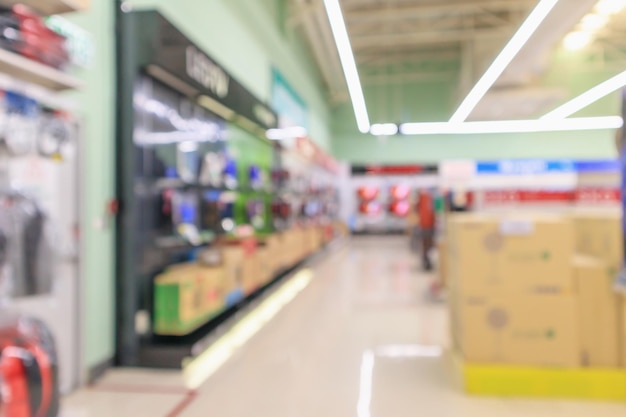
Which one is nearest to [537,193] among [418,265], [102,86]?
[418,265]

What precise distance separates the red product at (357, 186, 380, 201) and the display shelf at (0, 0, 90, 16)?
1473 cm

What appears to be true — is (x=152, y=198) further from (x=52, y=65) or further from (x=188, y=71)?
(x=52, y=65)

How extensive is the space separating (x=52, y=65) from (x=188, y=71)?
148cm

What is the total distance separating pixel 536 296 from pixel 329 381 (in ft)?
4.82

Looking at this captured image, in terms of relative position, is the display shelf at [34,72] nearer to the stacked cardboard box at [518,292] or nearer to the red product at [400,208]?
the stacked cardboard box at [518,292]

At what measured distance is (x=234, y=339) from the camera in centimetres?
433

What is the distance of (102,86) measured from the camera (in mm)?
3375

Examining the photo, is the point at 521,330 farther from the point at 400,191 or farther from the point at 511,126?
the point at 400,191

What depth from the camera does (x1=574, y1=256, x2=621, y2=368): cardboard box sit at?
2891 mm

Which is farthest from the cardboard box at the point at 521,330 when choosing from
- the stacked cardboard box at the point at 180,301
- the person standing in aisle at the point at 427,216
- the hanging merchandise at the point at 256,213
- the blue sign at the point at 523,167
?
the blue sign at the point at 523,167

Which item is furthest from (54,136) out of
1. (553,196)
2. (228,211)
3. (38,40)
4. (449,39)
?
(449,39)

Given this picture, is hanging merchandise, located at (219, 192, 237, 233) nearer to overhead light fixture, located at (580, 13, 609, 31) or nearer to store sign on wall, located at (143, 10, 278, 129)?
store sign on wall, located at (143, 10, 278, 129)

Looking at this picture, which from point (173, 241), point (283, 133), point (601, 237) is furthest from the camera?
point (283, 133)

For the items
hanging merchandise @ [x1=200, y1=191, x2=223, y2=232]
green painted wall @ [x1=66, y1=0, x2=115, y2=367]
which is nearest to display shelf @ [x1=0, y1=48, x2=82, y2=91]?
green painted wall @ [x1=66, y1=0, x2=115, y2=367]
